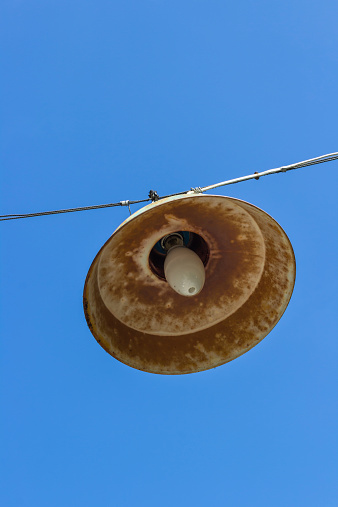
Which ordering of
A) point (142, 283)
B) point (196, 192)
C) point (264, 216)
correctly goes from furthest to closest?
point (142, 283)
point (264, 216)
point (196, 192)

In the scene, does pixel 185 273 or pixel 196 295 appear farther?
pixel 196 295

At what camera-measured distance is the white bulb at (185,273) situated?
17.6ft

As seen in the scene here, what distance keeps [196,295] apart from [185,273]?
1.77ft

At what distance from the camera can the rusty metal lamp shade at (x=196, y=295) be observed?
536 cm

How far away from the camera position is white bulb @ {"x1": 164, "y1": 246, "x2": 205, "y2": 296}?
17.6ft

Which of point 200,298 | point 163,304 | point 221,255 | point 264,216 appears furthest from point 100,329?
point 264,216

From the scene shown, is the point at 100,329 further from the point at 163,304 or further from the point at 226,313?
the point at 226,313

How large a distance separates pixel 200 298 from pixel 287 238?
1279mm

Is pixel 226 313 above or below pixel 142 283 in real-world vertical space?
below

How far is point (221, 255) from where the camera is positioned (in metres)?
5.78

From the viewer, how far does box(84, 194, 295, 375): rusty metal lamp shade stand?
17.6 feet

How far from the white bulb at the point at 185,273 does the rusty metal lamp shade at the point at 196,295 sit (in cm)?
26

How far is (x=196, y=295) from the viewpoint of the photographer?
588 centimetres

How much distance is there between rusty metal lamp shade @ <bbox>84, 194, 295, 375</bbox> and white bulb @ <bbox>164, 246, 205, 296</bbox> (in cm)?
26
